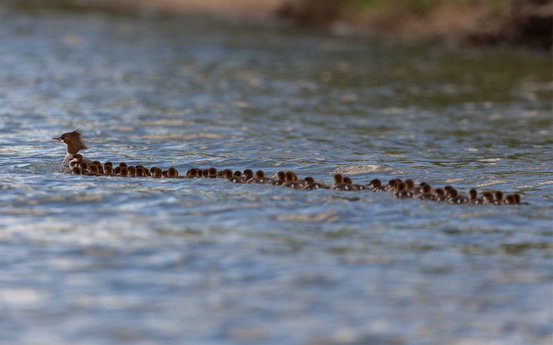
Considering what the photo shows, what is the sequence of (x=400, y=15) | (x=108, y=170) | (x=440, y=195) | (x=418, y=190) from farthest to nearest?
(x=400, y=15) → (x=108, y=170) → (x=418, y=190) → (x=440, y=195)

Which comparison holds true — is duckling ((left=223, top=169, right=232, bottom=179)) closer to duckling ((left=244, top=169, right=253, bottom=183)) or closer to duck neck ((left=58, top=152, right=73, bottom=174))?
duckling ((left=244, top=169, right=253, bottom=183))

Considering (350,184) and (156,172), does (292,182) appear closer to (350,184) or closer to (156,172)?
(350,184)

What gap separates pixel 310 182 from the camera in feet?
46.3

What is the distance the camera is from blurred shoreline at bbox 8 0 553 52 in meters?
35.2

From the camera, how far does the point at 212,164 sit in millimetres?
16422

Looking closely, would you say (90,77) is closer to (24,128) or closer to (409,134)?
(24,128)

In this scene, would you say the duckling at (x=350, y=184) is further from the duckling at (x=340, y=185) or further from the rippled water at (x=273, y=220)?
the rippled water at (x=273, y=220)

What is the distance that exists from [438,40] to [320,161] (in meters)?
22.0

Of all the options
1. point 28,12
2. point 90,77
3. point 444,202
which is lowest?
point 444,202

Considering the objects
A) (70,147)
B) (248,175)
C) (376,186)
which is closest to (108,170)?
(70,147)

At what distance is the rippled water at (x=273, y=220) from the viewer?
9.08m

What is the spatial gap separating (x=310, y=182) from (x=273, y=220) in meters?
1.85

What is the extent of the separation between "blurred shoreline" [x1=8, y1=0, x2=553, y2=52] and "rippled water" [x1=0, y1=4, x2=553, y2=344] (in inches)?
357

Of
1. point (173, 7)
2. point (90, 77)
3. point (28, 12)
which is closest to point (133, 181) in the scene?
→ point (90, 77)
